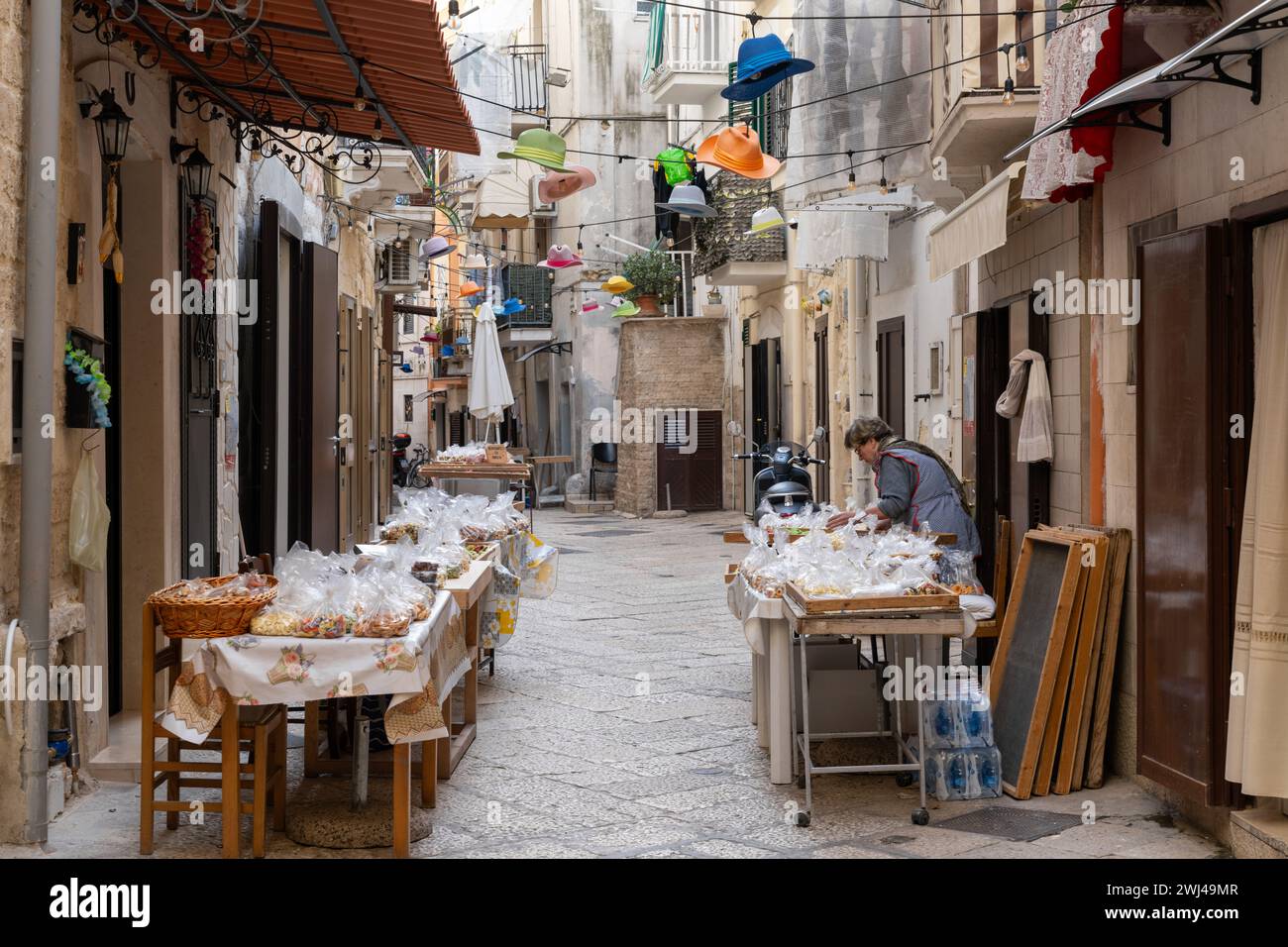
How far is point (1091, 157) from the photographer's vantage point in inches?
252

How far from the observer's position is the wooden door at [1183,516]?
17.1 feet

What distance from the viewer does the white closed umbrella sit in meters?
18.6

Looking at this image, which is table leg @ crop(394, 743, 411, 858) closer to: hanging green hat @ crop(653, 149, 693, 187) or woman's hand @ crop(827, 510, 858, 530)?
woman's hand @ crop(827, 510, 858, 530)

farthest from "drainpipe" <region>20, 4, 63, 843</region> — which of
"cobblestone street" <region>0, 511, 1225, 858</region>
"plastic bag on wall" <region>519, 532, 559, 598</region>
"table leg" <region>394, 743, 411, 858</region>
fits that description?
"plastic bag on wall" <region>519, 532, 559, 598</region>

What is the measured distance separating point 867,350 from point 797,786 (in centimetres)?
959

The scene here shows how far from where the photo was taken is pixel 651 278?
25.4 metres

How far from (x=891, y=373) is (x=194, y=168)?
26.6ft

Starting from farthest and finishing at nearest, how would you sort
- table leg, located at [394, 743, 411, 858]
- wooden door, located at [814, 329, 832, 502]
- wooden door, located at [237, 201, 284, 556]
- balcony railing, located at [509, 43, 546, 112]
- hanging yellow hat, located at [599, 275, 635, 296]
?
1. balcony railing, located at [509, 43, 546, 112]
2. hanging yellow hat, located at [599, 275, 635, 296]
3. wooden door, located at [814, 329, 832, 502]
4. wooden door, located at [237, 201, 284, 556]
5. table leg, located at [394, 743, 411, 858]

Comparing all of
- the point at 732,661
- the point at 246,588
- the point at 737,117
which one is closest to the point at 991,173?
the point at 732,661

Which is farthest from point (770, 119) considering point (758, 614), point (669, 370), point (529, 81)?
point (758, 614)

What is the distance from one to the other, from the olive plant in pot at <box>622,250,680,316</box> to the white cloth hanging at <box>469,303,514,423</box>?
6668 mm

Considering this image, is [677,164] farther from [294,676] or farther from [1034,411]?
[294,676]

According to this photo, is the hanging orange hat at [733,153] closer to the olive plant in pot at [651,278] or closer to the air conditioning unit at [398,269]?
the air conditioning unit at [398,269]
